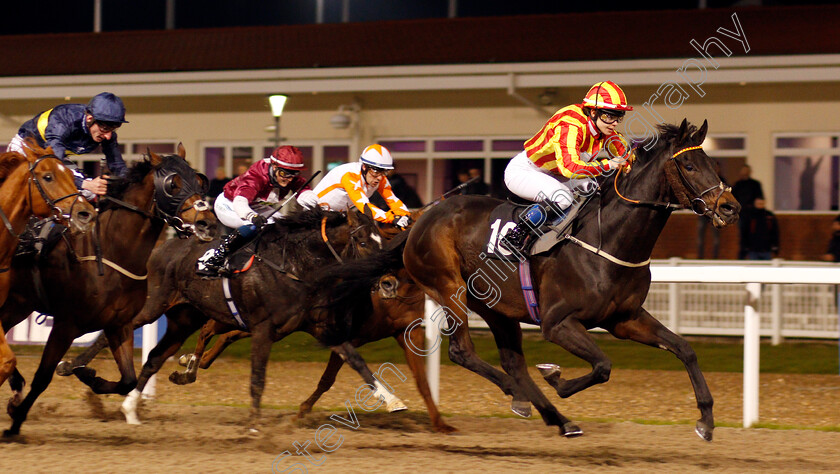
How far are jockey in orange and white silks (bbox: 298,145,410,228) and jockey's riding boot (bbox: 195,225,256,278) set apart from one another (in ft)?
1.29

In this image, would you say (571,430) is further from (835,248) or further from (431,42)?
(431,42)

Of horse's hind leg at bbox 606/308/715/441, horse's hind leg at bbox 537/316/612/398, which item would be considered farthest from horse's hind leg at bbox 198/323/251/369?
horse's hind leg at bbox 606/308/715/441

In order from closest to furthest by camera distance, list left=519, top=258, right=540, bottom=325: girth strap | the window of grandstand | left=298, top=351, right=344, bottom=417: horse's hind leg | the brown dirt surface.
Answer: the brown dirt surface < left=519, top=258, right=540, bottom=325: girth strap < left=298, top=351, right=344, bottom=417: horse's hind leg < the window of grandstand

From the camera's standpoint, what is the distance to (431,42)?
520 inches

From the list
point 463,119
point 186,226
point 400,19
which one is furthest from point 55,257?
point 400,19

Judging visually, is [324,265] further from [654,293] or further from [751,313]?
[654,293]

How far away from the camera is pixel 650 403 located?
22.0 ft

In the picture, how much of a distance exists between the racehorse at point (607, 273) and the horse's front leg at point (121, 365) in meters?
1.67

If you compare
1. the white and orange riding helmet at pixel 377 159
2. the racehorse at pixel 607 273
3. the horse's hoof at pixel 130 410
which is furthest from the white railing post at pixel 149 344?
the racehorse at pixel 607 273

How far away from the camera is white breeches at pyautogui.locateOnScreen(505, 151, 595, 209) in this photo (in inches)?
207

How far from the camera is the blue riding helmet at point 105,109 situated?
535cm

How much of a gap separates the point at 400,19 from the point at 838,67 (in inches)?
239

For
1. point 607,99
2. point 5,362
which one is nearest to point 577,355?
point 607,99

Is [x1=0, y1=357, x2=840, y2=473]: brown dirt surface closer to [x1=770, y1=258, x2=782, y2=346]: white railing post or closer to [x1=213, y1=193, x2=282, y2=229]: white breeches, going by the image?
[x1=213, y1=193, x2=282, y2=229]: white breeches
